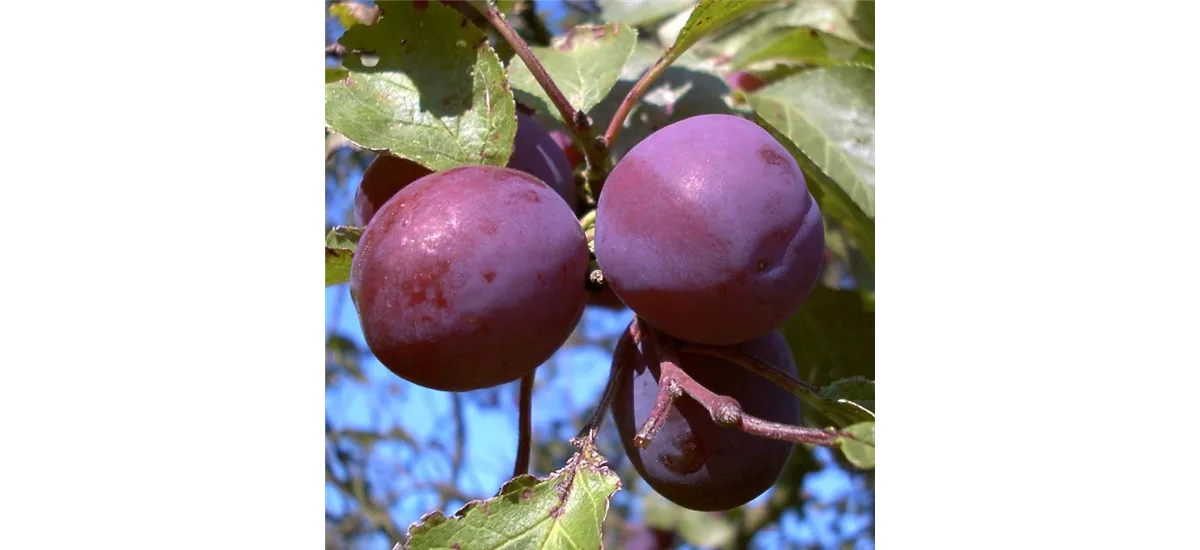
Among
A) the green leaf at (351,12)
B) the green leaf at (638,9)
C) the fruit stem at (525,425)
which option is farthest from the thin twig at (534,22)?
the fruit stem at (525,425)

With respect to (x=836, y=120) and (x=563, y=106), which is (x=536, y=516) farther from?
(x=836, y=120)

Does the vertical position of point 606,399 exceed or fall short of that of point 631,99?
it falls short

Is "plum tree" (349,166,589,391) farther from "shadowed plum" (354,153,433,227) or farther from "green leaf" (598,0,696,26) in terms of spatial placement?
"green leaf" (598,0,696,26)

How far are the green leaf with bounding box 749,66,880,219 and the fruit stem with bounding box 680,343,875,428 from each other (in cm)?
29

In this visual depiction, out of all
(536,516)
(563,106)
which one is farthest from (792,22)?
(536,516)

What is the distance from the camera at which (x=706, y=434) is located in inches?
30.7

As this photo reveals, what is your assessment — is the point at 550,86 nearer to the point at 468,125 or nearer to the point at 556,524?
the point at 468,125

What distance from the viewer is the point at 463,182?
0.71m

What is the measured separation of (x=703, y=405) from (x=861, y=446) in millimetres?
122

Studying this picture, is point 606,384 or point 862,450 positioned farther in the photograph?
point 606,384

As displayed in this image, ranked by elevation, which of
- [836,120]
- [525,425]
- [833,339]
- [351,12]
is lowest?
[833,339]

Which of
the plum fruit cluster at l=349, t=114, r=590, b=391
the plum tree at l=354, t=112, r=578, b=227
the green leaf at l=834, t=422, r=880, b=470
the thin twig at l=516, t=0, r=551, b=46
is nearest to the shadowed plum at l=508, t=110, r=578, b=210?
the plum tree at l=354, t=112, r=578, b=227

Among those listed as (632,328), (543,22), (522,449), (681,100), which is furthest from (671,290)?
(543,22)

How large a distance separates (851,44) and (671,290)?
758mm
